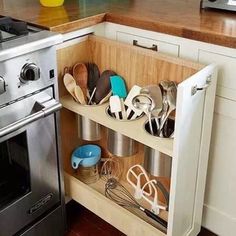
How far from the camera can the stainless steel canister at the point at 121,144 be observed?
1540mm

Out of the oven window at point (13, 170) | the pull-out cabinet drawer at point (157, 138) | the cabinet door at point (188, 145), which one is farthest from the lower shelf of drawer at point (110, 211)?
the oven window at point (13, 170)

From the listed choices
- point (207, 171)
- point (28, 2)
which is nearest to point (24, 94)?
point (28, 2)

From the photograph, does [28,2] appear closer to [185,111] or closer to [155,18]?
[155,18]

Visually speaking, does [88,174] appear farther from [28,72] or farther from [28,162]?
[28,72]

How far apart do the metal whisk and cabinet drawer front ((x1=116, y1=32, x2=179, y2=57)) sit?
0.61 m

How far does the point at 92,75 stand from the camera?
1.62m

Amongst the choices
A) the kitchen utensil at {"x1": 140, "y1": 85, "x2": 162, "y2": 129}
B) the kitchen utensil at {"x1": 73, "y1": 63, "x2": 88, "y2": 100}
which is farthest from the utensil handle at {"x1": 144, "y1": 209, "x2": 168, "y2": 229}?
the kitchen utensil at {"x1": 73, "y1": 63, "x2": 88, "y2": 100}

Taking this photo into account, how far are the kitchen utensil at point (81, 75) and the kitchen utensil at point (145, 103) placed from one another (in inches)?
9.5

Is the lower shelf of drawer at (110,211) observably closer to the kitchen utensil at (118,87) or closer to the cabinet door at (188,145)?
the cabinet door at (188,145)

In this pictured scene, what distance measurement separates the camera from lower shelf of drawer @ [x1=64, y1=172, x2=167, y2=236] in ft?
4.79

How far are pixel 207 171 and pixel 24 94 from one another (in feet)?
2.46

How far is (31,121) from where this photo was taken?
4.12 feet

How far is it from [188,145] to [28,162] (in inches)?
21.2

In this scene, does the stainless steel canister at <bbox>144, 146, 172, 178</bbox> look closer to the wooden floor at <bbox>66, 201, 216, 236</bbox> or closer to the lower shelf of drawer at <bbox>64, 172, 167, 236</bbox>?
the lower shelf of drawer at <bbox>64, 172, 167, 236</bbox>
